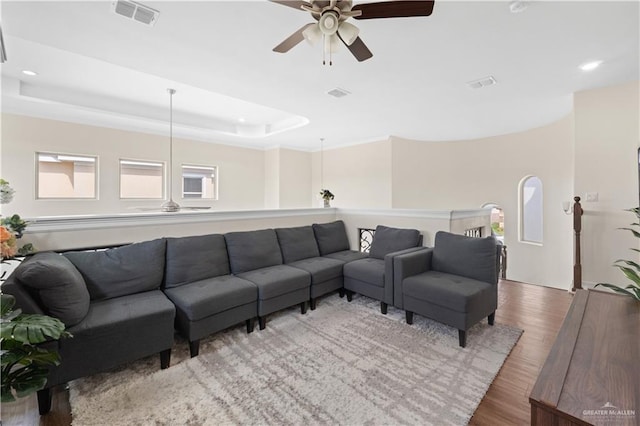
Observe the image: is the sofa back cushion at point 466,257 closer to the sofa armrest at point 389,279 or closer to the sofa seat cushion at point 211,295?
the sofa armrest at point 389,279

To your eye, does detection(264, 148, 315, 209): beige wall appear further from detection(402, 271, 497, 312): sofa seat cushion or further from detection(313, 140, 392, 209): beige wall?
detection(402, 271, 497, 312): sofa seat cushion

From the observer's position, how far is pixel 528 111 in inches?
174

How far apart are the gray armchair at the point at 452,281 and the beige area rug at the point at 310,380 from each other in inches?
9.1

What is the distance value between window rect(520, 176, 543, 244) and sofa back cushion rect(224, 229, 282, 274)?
19.0ft

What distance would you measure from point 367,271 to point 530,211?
5182mm

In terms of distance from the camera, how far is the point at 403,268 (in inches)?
114

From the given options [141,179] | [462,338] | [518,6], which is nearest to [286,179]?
[141,179]

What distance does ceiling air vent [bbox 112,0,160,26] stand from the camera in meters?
1.98

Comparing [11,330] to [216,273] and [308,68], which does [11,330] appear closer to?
[216,273]

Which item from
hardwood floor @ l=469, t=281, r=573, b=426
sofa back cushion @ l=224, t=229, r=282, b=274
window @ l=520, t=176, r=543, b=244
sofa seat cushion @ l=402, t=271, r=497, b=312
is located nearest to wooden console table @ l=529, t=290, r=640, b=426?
hardwood floor @ l=469, t=281, r=573, b=426

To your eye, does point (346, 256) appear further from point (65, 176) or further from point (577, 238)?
point (65, 176)

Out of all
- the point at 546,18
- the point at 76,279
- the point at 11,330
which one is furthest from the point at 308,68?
the point at 11,330

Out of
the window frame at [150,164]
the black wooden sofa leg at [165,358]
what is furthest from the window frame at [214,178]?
the black wooden sofa leg at [165,358]

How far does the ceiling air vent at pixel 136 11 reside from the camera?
6.51ft
